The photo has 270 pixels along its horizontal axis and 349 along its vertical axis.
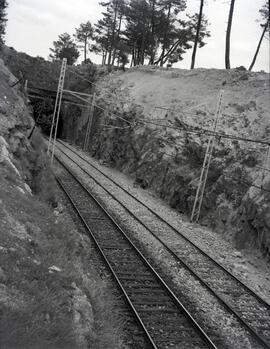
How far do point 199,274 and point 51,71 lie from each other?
1787 inches

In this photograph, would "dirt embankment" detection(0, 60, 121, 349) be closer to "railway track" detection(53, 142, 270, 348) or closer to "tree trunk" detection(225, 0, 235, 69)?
"railway track" detection(53, 142, 270, 348)

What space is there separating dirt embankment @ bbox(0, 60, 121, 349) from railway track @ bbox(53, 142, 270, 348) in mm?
3742

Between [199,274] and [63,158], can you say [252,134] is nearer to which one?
[199,274]

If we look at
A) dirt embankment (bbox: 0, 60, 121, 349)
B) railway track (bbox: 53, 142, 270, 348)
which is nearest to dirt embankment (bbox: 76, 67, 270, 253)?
railway track (bbox: 53, 142, 270, 348)

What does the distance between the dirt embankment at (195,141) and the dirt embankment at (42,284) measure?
8503mm

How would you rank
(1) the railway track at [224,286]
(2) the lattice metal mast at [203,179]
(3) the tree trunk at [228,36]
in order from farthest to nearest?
(3) the tree trunk at [228,36]
(2) the lattice metal mast at [203,179]
(1) the railway track at [224,286]

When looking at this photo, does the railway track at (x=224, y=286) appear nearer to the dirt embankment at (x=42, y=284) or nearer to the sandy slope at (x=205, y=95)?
the dirt embankment at (x=42, y=284)

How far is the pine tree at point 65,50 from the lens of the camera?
70.4 metres

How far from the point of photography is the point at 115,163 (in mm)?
35312

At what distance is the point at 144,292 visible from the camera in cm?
1201

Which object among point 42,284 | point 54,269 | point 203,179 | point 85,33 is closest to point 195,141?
point 203,179

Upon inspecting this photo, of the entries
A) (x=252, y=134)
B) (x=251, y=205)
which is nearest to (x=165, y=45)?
(x=252, y=134)

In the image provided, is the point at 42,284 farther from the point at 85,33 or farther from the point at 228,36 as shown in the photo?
the point at 85,33

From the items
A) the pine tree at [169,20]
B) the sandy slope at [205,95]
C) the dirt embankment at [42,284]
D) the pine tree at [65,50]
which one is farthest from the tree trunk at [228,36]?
the pine tree at [65,50]
